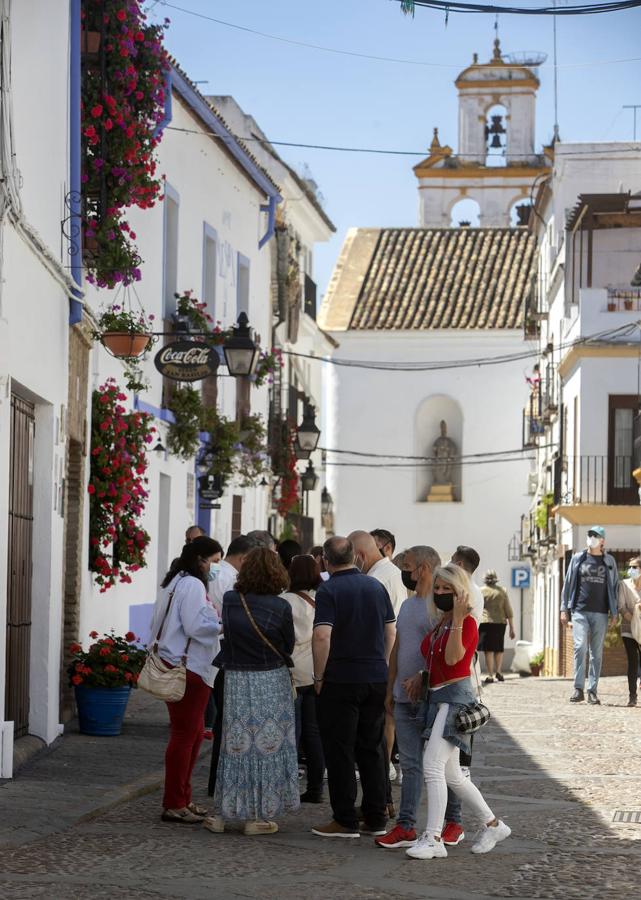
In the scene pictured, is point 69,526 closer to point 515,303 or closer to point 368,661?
point 368,661

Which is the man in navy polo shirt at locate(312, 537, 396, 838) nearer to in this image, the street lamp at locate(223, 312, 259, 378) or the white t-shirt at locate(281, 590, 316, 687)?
the white t-shirt at locate(281, 590, 316, 687)

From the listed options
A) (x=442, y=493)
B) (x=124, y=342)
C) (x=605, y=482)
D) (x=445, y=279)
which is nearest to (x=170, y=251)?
(x=124, y=342)

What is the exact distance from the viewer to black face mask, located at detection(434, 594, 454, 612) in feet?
30.3

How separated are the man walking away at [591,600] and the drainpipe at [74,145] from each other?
8228 mm

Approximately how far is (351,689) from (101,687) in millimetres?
4804

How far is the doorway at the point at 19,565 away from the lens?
12281 mm

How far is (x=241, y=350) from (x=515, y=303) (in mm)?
33744

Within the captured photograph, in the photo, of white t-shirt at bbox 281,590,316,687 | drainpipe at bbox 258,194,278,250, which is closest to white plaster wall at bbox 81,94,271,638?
drainpipe at bbox 258,194,278,250

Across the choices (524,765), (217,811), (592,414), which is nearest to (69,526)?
(524,765)

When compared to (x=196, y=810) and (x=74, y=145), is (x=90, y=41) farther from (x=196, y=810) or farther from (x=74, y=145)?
(x=196, y=810)

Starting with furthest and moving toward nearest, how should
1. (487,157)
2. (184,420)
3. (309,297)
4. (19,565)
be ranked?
1. (487,157)
2. (309,297)
3. (184,420)
4. (19,565)

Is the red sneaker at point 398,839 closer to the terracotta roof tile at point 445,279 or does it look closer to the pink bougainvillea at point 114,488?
the pink bougainvillea at point 114,488

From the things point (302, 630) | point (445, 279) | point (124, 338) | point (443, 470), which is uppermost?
point (445, 279)

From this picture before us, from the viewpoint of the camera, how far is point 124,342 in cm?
1614
